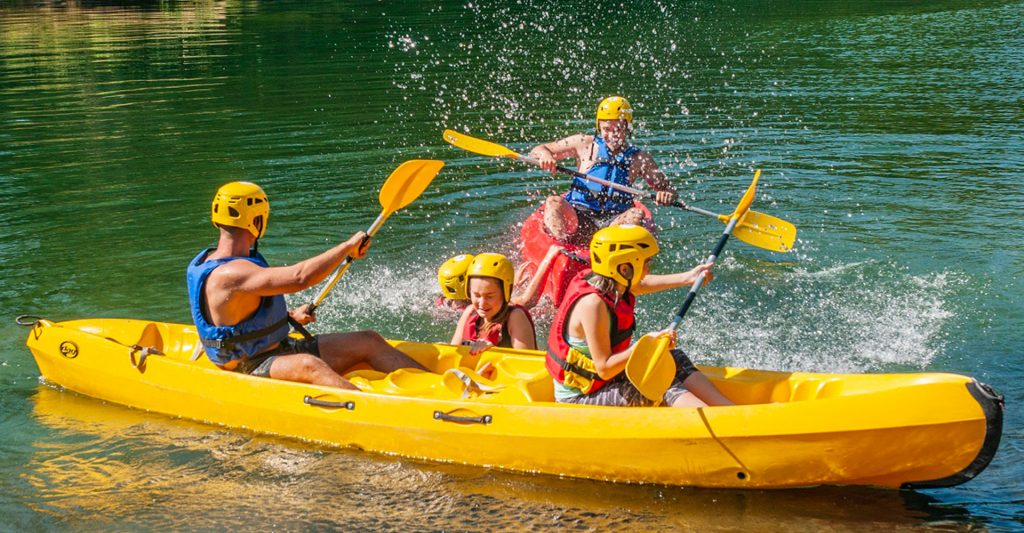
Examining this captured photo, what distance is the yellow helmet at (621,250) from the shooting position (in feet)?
18.4

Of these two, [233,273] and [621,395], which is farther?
[233,273]

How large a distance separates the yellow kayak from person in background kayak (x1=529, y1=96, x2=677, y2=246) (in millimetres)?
2687

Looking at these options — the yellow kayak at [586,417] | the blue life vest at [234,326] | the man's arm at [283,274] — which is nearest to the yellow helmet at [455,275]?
the yellow kayak at [586,417]

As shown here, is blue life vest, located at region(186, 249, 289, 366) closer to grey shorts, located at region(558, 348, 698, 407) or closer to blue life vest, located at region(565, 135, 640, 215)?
grey shorts, located at region(558, 348, 698, 407)

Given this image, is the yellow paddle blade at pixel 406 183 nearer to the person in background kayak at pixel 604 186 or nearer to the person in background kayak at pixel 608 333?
the person in background kayak at pixel 604 186

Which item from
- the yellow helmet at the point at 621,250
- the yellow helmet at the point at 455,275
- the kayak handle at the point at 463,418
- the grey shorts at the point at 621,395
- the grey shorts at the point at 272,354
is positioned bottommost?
the grey shorts at the point at 272,354

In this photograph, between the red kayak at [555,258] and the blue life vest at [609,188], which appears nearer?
the red kayak at [555,258]

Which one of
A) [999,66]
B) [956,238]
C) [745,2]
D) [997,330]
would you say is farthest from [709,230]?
Answer: [745,2]

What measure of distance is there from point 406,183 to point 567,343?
2284mm

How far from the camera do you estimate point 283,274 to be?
6074 millimetres

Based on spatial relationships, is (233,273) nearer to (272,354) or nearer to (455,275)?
(272,354)

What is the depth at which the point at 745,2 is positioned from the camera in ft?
88.2

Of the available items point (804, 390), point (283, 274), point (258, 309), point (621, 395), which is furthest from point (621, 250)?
point (258, 309)

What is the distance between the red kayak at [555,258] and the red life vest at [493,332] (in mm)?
1156
